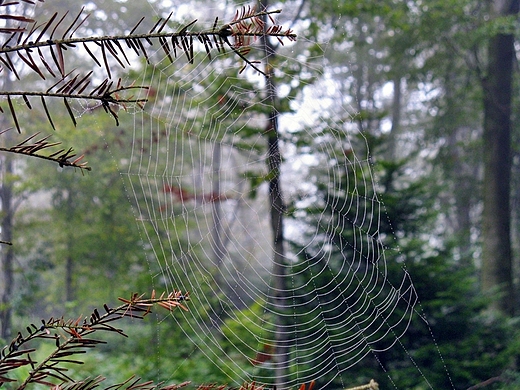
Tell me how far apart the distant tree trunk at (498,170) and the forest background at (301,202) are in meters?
0.03

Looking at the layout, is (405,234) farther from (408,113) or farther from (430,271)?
(408,113)

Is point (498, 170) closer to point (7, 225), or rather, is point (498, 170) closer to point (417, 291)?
point (417, 291)

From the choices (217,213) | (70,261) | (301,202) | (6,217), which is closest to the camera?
(301,202)

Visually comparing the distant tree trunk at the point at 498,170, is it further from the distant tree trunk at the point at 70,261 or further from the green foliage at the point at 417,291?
the distant tree trunk at the point at 70,261

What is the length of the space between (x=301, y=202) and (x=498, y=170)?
14.6 ft

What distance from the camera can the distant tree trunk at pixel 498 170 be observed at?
791cm

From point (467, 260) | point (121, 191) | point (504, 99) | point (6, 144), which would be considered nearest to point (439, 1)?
point (504, 99)

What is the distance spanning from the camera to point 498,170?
322 inches

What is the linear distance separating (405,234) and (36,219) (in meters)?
6.65

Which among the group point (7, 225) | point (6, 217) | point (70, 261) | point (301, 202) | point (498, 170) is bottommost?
point (70, 261)

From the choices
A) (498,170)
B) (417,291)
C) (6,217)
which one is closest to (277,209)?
(417,291)

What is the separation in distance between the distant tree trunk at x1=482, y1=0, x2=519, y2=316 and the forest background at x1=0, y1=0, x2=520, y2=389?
3 cm

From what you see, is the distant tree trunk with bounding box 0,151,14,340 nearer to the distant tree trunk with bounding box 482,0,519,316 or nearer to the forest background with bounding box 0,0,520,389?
the forest background with bounding box 0,0,520,389

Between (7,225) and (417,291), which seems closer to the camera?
(417,291)
